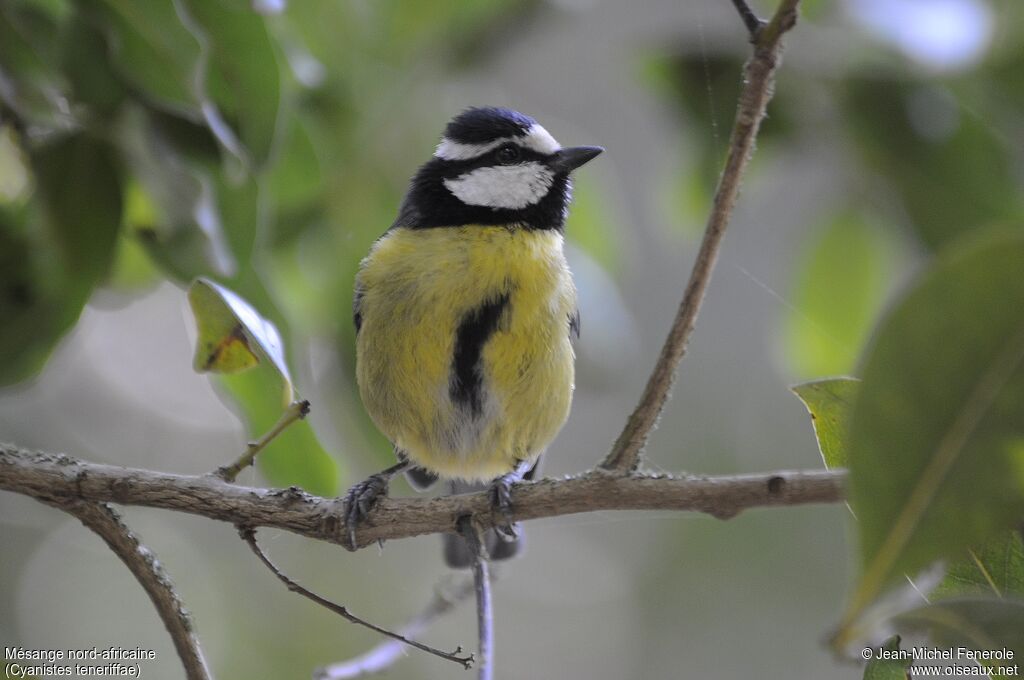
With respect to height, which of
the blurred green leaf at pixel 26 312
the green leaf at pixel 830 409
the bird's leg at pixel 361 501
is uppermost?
the blurred green leaf at pixel 26 312

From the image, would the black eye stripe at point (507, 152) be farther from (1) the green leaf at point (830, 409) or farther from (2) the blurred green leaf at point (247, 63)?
(1) the green leaf at point (830, 409)

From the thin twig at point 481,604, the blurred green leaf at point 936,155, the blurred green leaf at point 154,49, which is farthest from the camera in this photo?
the blurred green leaf at point 936,155

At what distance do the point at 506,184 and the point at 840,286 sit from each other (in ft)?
3.47

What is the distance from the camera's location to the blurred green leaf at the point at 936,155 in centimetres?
259

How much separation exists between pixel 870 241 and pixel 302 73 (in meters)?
1.66

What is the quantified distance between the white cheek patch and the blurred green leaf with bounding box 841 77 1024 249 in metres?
0.87

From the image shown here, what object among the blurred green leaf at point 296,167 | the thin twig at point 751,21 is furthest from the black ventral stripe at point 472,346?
the thin twig at point 751,21

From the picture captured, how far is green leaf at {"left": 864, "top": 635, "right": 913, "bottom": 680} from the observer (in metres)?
1.19

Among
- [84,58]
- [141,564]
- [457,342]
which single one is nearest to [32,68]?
[84,58]

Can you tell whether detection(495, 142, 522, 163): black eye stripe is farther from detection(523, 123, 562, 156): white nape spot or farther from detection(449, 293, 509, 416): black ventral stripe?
detection(449, 293, 509, 416): black ventral stripe

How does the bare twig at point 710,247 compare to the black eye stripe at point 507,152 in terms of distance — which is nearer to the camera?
the bare twig at point 710,247

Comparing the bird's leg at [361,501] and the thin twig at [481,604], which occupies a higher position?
the bird's leg at [361,501]

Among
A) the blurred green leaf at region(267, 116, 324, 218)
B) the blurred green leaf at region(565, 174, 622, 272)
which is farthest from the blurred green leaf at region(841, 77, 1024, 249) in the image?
the blurred green leaf at region(267, 116, 324, 218)

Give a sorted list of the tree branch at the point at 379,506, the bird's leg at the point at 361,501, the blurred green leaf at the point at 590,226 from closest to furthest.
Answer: the tree branch at the point at 379,506 → the bird's leg at the point at 361,501 → the blurred green leaf at the point at 590,226
